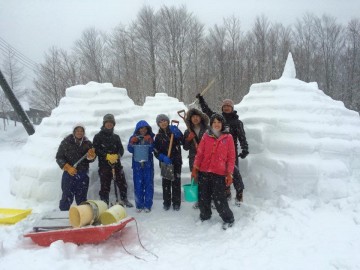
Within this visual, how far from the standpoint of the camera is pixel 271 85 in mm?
5918

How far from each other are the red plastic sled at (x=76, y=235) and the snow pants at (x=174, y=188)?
139 cm

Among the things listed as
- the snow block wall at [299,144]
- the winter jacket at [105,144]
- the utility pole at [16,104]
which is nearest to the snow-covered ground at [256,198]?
the snow block wall at [299,144]

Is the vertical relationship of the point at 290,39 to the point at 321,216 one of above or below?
above

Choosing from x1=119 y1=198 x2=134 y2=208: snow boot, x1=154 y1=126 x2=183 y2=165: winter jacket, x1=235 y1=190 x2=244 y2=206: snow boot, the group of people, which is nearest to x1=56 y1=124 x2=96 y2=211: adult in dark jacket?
the group of people

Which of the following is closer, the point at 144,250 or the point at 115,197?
the point at 144,250

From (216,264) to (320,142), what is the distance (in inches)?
108

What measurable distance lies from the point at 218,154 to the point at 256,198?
51.0 inches

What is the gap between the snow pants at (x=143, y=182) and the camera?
5.02 m

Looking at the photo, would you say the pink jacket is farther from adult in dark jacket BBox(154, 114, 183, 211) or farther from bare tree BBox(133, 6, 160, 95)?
bare tree BBox(133, 6, 160, 95)

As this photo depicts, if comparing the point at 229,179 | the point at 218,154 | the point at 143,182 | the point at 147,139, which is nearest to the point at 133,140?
the point at 147,139

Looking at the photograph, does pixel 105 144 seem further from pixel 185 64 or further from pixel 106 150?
pixel 185 64

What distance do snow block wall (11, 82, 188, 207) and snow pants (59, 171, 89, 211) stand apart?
0.57m

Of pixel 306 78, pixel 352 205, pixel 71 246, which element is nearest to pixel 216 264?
pixel 71 246

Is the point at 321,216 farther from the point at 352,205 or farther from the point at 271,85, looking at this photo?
the point at 271,85
